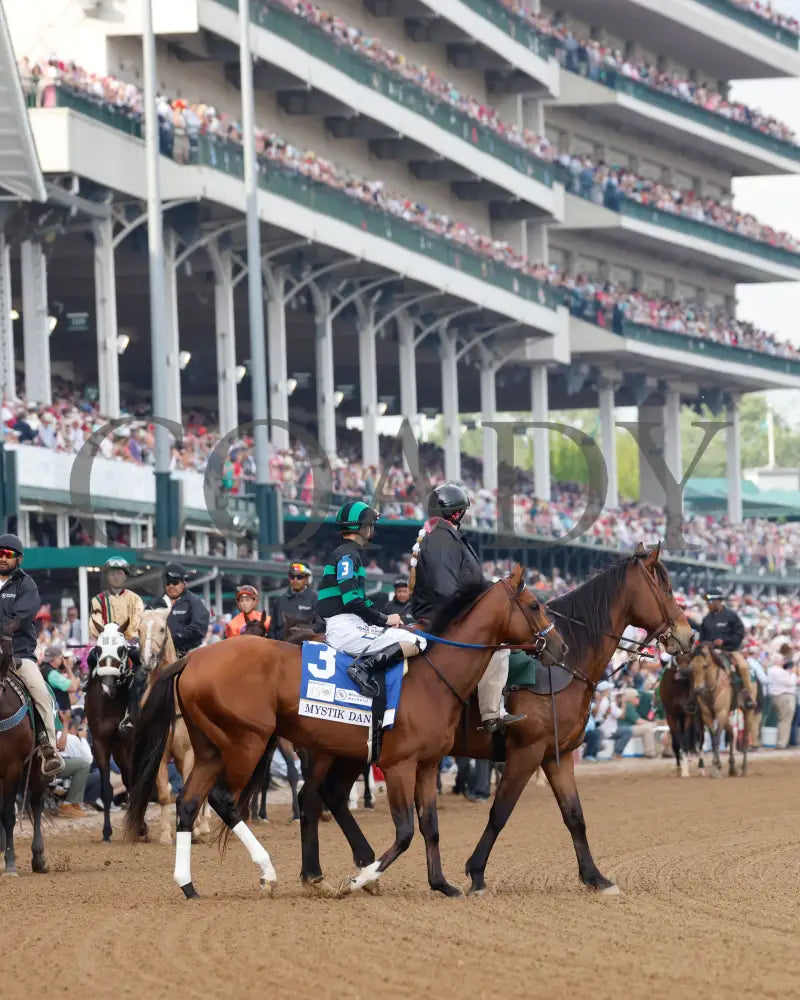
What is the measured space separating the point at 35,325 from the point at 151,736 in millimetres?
20509

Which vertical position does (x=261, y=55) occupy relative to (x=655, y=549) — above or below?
above

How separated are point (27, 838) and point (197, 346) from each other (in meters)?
34.0

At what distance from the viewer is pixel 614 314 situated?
5569 centimetres

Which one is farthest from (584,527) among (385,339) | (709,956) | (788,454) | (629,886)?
(788,454)

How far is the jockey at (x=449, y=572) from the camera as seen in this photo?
39.5ft

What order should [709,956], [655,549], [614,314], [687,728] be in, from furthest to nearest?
[614,314] → [687,728] → [655,549] → [709,956]

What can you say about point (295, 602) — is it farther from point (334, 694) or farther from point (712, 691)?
point (712, 691)

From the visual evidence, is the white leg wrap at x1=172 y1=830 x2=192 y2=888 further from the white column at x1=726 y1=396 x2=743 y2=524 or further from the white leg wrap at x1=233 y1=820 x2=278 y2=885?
the white column at x1=726 y1=396 x2=743 y2=524

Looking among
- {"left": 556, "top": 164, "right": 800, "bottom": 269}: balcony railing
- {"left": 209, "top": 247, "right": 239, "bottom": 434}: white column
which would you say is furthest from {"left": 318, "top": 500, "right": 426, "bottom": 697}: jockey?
{"left": 556, "top": 164, "right": 800, "bottom": 269}: balcony railing

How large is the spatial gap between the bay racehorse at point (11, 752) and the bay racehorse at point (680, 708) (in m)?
11.6

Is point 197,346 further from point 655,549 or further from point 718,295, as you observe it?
point 655,549

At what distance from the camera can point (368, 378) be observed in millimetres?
44938

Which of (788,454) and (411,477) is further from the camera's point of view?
(788,454)

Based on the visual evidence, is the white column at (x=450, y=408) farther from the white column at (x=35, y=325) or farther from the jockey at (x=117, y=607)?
the jockey at (x=117, y=607)
